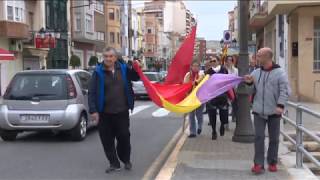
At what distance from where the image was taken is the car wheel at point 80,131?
12.2 m

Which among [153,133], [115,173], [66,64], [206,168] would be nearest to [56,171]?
[115,173]

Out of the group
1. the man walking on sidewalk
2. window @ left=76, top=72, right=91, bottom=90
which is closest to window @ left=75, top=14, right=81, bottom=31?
window @ left=76, top=72, right=91, bottom=90

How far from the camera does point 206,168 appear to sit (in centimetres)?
860

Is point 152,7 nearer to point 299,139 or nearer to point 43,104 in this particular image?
point 43,104

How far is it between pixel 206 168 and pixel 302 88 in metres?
17.4

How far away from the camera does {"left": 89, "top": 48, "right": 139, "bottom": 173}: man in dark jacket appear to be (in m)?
8.37

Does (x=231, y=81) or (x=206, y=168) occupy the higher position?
(x=231, y=81)

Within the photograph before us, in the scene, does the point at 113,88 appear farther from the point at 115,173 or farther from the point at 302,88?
the point at 302,88

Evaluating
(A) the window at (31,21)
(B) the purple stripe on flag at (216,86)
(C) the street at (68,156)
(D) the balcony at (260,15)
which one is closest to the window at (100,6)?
(A) the window at (31,21)

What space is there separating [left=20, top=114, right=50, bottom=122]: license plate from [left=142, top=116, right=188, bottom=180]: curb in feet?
8.41

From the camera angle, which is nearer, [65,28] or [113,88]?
[113,88]

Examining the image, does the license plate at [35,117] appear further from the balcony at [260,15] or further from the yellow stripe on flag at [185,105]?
the balcony at [260,15]

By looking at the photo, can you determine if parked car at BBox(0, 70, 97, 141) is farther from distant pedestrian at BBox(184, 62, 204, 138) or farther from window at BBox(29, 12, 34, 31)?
window at BBox(29, 12, 34, 31)

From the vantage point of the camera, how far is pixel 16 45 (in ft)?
133
